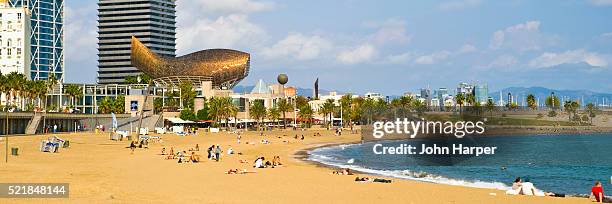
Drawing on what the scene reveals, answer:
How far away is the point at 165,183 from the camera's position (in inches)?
1152

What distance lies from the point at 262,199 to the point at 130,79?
14047cm

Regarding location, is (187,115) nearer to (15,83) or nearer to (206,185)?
(15,83)

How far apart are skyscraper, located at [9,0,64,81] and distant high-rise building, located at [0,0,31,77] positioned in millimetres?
11394

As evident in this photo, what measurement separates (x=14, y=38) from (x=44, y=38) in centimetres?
2419

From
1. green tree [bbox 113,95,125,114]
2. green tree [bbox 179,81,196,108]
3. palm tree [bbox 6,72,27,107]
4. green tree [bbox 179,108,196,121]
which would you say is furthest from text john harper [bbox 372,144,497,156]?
green tree [bbox 179,81,196,108]

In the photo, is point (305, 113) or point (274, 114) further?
point (305, 113)

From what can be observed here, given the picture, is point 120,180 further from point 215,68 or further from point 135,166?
point 215,68

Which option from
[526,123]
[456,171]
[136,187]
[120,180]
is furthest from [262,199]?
[526,123]

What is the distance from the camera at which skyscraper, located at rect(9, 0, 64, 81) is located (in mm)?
187125

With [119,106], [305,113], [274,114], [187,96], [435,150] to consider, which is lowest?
[435,150]

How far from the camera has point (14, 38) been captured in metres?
168

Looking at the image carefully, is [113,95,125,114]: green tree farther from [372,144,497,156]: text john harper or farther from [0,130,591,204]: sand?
[0,130,591,204]: sand

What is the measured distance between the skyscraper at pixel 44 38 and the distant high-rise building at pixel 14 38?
11.4m

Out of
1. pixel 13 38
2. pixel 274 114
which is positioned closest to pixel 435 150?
pixel 274 114
